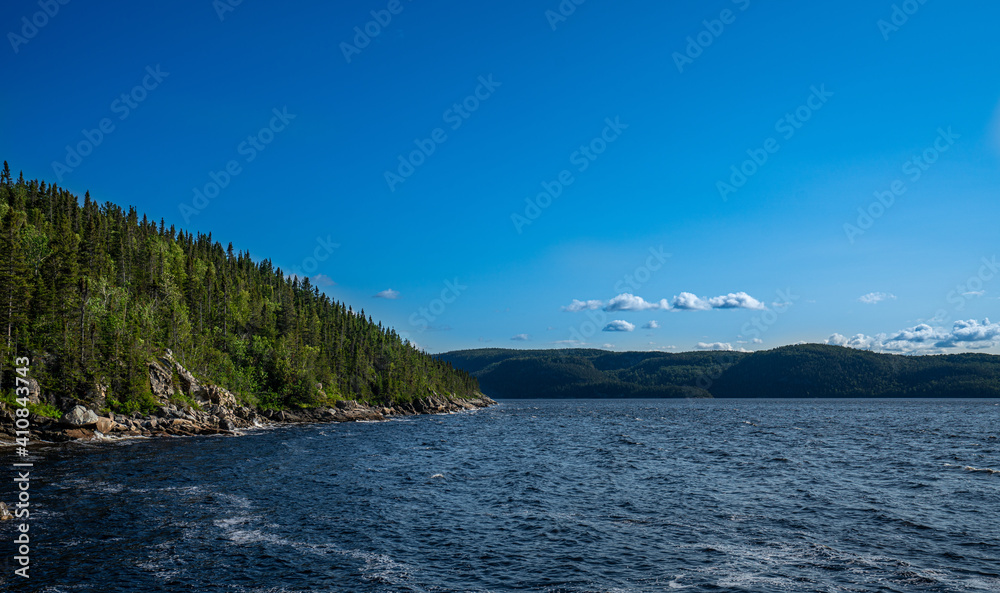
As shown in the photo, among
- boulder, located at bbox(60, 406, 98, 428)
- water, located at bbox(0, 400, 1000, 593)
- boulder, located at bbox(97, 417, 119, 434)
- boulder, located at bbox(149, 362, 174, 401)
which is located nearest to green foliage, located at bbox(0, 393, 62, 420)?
boulder, located at bbox(60, 406, 98, 428)

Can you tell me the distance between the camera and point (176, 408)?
266ft

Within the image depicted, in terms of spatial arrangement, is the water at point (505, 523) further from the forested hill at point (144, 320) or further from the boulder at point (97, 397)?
the forested hill at point (144, 320)

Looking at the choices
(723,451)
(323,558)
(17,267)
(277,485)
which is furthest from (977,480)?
(17,267)

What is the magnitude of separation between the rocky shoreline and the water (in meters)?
7.45

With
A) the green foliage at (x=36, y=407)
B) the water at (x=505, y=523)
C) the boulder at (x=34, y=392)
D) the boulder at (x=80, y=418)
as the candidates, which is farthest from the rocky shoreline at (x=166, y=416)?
the water at (x=505, y=523)

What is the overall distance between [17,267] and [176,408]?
89.5 feet

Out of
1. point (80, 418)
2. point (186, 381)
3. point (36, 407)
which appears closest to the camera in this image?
point (36, 407)

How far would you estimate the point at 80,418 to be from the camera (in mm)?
63094

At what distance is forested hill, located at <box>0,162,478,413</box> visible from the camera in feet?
227

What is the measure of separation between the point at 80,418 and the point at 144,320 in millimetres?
32972

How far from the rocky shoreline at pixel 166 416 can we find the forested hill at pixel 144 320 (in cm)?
234

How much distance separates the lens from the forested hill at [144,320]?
69.1 metres

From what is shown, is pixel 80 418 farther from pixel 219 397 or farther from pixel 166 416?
pixel 219 397

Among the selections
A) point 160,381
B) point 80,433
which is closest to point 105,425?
point 80,433
